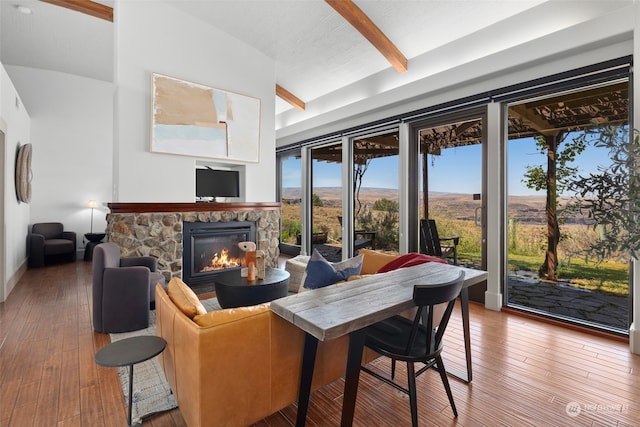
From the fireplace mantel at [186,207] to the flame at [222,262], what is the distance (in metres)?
0.74

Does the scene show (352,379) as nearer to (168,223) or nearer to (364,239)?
(168,223)

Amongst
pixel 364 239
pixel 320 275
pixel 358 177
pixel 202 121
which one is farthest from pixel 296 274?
pixel 202 121

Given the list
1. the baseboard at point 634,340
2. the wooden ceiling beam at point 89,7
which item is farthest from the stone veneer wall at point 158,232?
the baseboard at point 634,340

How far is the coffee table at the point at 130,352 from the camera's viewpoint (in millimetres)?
1553

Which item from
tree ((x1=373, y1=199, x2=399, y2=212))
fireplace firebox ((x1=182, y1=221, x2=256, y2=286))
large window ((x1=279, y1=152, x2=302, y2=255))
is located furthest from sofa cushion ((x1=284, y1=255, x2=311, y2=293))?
large window ((x1=279, y1=152, x2=302, y2=255))

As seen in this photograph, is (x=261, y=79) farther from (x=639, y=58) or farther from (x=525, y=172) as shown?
(x=639, y=58)

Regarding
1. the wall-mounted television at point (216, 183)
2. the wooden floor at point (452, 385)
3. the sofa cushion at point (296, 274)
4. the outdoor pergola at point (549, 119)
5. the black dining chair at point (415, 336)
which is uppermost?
the outdoor pergola at point (549, 119)

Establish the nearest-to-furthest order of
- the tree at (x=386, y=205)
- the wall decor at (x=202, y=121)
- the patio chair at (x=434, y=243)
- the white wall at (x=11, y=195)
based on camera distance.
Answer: the white wall at (x=11, y=195) → the wall decor at (x=202, y=121) → the patio chair at (x=434, y=243) → the tree at (x=386, y=205)

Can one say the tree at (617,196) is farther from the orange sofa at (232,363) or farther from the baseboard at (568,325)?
the orange sofa at (232,363)

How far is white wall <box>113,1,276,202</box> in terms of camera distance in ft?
13.4

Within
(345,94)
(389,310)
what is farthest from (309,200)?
(389,310)

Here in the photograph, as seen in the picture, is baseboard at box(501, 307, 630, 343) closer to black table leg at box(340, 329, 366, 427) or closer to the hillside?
the hillside

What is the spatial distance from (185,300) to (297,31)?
4.28 metres

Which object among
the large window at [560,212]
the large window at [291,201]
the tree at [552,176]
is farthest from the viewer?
the large window at [291,201]
